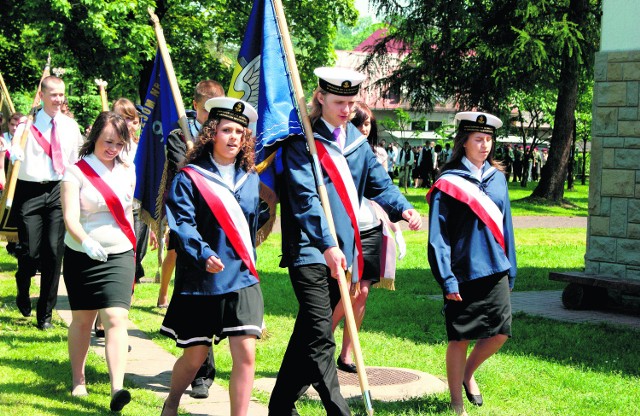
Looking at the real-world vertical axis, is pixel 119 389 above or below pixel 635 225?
below

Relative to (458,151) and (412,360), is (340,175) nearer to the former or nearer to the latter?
(458,151)

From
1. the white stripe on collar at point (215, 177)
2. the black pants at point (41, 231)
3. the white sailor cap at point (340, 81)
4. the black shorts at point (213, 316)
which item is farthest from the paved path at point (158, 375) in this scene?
the white sailor cap at point (340, 81)

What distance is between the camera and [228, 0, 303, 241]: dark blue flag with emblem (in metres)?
5.86

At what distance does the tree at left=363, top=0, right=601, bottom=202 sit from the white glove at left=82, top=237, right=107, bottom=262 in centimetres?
2131

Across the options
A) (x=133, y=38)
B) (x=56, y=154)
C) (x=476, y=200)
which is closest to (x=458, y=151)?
(x=476, y=200)

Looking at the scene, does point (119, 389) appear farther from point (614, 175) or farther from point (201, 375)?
point (614, 175)

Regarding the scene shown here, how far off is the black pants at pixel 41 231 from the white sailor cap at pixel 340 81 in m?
4.21

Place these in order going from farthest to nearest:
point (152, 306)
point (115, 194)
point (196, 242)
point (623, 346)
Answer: point (152, 306) → point (623, 346) → point (115, 194) → point (196, 242)

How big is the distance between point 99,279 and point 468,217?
234 cm

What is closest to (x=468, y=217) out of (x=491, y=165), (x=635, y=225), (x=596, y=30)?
(x=491, y=165)

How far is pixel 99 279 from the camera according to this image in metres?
6.44

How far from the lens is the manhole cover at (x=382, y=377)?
698cm

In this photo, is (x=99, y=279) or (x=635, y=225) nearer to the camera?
(x=99, y=279)

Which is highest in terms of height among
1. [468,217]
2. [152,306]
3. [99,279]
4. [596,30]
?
[596,30]
